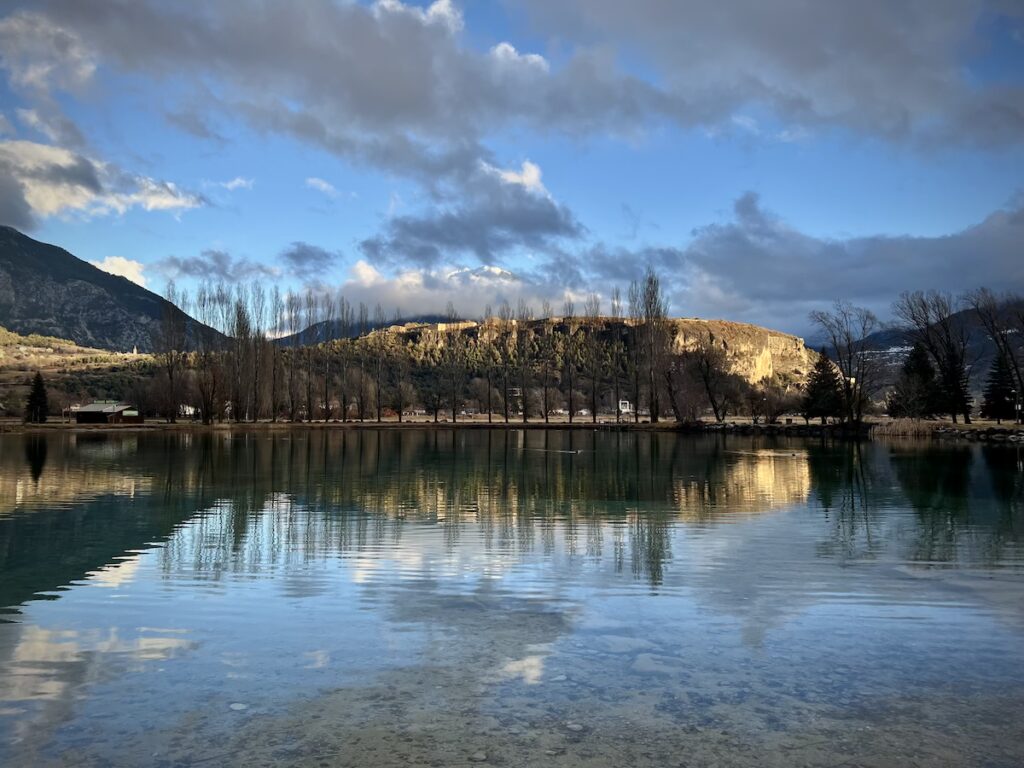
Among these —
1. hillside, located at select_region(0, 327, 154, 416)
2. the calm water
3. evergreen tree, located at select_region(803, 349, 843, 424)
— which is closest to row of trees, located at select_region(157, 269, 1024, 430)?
evergreen tree, located at select_region(803, 349, 843, 424)

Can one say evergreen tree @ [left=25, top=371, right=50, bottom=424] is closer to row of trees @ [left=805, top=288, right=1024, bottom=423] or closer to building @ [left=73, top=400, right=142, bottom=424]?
building @ [left=73, top=400, right=142, bottom=424]

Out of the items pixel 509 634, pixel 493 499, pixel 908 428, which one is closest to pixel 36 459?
pixel 493 499

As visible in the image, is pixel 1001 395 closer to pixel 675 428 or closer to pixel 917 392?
pixel 917 392

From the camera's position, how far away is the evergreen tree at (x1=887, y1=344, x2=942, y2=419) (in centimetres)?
6019

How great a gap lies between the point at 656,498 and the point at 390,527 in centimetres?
758

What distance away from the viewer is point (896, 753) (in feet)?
15.1

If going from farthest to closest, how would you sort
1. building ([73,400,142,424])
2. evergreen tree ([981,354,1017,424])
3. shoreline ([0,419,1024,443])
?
building ([73,400,142,424])
evergreen tree ([981,354,1017,424])
shoreline ([0,419,1024,443])

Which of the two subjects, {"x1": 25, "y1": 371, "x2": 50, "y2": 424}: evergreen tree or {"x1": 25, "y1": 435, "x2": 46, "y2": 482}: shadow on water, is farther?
{"x1": 25, "y1": 371, "x2": 50, "y2": 424}: evergreen tree

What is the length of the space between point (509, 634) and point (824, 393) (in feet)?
214

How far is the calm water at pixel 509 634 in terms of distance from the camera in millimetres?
4805

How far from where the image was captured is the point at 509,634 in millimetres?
7168

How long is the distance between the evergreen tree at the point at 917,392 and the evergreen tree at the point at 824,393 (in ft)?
16.5

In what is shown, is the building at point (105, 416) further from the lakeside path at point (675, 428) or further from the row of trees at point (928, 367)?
the row of trees at point (928, 367)

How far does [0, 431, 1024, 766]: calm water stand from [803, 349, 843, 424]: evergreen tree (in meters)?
51.4
